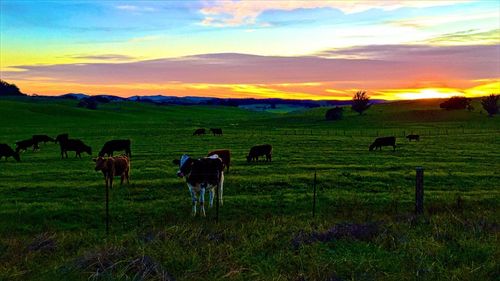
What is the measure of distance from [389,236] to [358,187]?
1174 centimetres

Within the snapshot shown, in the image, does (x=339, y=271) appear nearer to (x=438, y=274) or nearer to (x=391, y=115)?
(x=438, y=274)

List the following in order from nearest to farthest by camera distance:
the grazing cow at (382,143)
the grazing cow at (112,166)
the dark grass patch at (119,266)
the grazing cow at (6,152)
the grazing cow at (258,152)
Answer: the dark grass patch at (119,266)
the grazing cow at (112,166)
the grazing cow at (258,152)
the grazing cow at (6,152)
the grazing cow at (382,143)

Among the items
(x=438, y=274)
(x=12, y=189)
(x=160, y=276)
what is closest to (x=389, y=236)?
(x=438, y=274)

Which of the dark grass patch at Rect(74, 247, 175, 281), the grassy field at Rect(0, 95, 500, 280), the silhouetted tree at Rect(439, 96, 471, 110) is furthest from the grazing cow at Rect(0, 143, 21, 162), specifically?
the silhouetted tree at Rect(439, 96, 471, 110)

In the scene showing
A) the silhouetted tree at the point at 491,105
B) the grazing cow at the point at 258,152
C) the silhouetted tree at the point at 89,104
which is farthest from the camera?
the silhouetted tree at the point at 89,104

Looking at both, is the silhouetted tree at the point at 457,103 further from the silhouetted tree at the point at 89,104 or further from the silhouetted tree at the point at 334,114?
the silhouetted tree at the point at 89,104

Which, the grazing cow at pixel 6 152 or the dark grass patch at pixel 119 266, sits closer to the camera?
the dark grass patch at pixel 119 266

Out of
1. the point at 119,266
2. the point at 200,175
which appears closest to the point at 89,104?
the point at 200,175

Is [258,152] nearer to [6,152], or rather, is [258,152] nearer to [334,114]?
[6,152]

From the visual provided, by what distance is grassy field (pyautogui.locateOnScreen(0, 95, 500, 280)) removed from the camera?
743cm

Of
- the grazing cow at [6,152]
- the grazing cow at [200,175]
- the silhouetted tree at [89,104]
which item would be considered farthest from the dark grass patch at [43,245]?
the silhouetted tree at [89,104]

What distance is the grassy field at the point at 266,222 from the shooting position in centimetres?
743

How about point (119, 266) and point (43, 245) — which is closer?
point (119, 266)

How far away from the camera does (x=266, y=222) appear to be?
11000 millimetres
